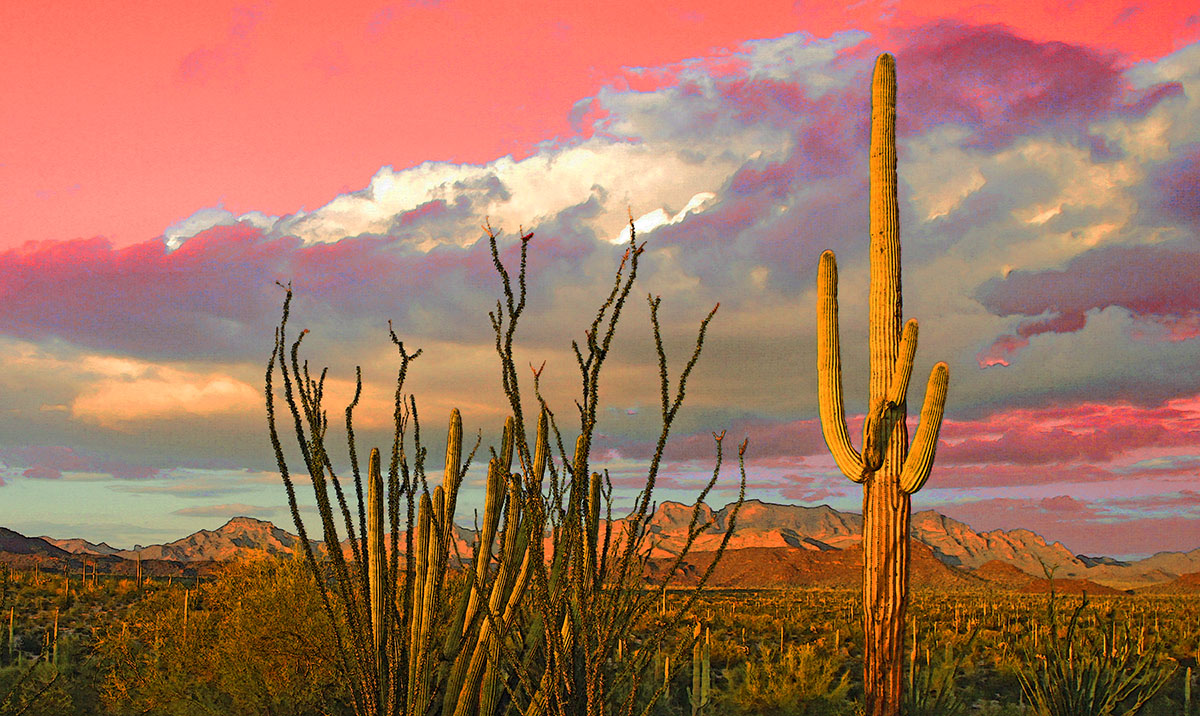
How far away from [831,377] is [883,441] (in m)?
0.64

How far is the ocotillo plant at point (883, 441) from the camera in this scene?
264 inches

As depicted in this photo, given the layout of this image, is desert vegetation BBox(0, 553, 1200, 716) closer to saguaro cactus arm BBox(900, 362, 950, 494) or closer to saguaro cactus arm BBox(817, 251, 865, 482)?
saguaro cactus arm BBox(817, 251, 865, 482)

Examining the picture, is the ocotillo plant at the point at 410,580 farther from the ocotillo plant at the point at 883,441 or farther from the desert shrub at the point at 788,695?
the desert shrub at the point at 788,695

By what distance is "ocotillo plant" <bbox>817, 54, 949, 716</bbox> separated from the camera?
6703 mm

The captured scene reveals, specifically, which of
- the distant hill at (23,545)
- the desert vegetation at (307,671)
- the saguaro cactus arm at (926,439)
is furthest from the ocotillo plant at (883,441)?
the distant hill at (23,545)

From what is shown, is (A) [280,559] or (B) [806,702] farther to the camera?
(B) [806,702]

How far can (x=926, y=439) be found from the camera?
22.0 ft

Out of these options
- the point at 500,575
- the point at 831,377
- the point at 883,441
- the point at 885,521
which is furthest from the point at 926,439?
the point at 500,575

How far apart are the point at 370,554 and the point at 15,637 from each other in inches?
957

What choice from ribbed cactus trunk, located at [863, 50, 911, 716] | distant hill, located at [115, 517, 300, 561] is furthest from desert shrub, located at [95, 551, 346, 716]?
distant hill, located at [115, 517, 300, 561]

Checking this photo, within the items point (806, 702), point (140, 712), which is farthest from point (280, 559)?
point (806, 702)

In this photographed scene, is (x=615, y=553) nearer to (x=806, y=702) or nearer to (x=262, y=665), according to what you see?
(x=262, y=665)

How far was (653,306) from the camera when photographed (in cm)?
338

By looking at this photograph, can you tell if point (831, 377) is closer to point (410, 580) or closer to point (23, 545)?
point (410, 580)
